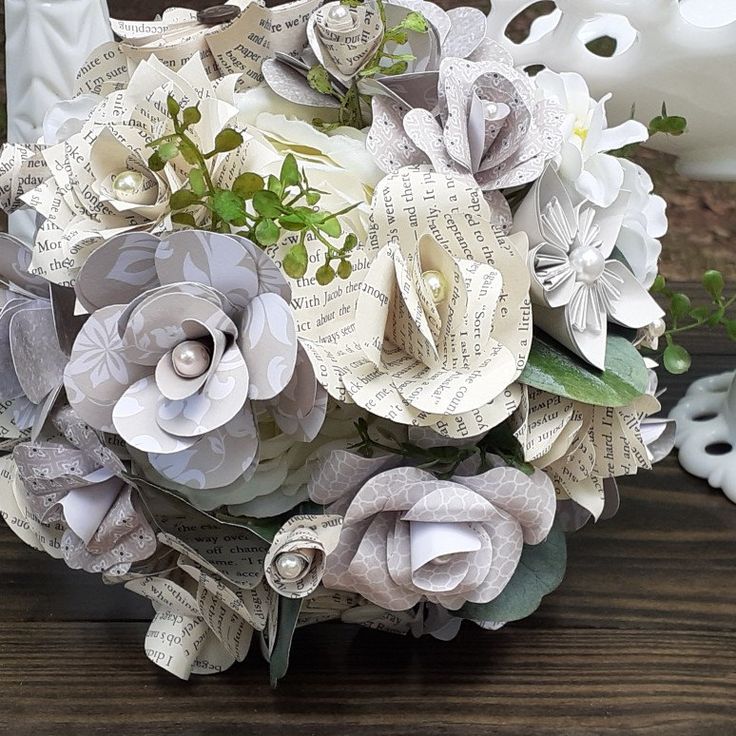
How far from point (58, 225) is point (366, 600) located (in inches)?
8.6

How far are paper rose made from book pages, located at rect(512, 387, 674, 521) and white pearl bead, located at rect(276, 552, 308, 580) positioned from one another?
3.9 inches

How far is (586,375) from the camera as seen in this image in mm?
417

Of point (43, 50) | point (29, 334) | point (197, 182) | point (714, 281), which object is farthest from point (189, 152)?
point (714, 281)

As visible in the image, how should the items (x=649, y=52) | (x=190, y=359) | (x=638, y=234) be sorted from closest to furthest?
(x=190, y=359)
(x=638, y=234)
(x=649, y=52)

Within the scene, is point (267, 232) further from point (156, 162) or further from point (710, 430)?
point (710, 430)

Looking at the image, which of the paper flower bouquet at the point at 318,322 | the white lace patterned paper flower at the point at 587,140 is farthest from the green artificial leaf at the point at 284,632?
the white lace patterned paper flower at the point at 587,140

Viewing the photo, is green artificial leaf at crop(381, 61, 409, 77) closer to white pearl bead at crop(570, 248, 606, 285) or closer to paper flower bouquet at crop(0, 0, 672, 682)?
paper flower bouquet at crop(0, 0, 672, 682)

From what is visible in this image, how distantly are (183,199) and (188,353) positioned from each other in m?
0.06

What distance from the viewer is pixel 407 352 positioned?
39 centimetres

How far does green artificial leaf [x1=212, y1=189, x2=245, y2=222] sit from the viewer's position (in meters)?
0.37

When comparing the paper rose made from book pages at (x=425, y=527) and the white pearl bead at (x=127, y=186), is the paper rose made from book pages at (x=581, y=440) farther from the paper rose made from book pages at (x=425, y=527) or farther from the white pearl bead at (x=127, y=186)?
the white pearl bead at (x=127, y=186)

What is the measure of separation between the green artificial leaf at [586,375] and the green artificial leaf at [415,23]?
142 millimetres

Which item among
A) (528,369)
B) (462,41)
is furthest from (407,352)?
(462,41)

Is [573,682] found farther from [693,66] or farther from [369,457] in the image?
[693,66]
